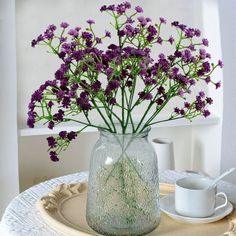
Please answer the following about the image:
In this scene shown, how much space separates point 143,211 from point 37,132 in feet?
2.88

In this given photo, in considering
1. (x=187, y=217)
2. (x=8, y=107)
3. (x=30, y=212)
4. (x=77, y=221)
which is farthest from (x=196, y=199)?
(x=8, y=107)

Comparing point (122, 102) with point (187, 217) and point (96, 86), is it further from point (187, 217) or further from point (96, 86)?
point (187, 217)


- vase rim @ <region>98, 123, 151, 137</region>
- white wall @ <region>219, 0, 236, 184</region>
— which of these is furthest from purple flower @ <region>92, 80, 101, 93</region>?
white wall @ <region>219, 0, 236, 184</region>

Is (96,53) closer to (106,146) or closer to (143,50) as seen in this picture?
(143,50)

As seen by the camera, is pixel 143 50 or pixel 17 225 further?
pixel 17 225

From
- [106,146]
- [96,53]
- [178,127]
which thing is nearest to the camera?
[96,53]

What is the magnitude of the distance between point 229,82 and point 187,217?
971 mm

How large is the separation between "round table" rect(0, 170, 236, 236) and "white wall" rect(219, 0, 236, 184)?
0.63 metres

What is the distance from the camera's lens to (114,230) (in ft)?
3.57

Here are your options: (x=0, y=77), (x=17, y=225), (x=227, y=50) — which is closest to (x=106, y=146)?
(x=17, y=225)

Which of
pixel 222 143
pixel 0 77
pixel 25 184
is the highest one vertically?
pixel 0 77

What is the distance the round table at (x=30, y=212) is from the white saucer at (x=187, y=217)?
0.09 metres

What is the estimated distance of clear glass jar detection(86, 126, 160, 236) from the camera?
3.51 ft

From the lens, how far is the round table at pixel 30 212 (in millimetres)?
1119
